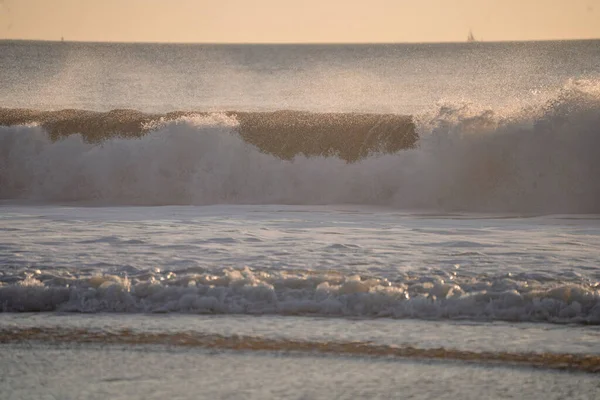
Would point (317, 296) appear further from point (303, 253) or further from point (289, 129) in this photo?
point (289, 129)

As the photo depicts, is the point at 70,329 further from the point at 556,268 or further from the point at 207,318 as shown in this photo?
the point at 556,268

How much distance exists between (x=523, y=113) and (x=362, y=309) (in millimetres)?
8519

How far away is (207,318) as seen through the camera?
18.7 feet

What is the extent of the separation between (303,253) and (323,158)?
25.3ft

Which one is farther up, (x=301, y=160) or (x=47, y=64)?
(x=47, y=64)

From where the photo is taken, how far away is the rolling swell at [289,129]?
15.0 metres

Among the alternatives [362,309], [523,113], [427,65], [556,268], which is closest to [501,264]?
[556,268]

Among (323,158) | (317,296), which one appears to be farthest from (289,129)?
(317,296)

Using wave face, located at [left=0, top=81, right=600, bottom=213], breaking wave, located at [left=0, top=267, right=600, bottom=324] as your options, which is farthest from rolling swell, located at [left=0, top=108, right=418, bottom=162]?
breaking wave, located at [left=0, top=267, right=600, bottom=324]

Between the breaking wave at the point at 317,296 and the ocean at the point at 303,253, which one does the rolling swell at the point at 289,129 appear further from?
the breaking wave at the point at 317,296

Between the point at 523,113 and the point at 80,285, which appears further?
the point at 523,113

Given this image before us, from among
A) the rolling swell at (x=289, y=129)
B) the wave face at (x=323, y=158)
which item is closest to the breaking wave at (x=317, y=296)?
the wave face at (x=323, y=158)

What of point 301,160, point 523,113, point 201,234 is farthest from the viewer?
point 301,160

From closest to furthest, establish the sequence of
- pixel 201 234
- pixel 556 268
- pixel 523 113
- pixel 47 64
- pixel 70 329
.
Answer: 1. pixel 70 329
2. pixel 556 268
3. pixel 201 234
4. pixel 523 113
5. pixel 47 64
